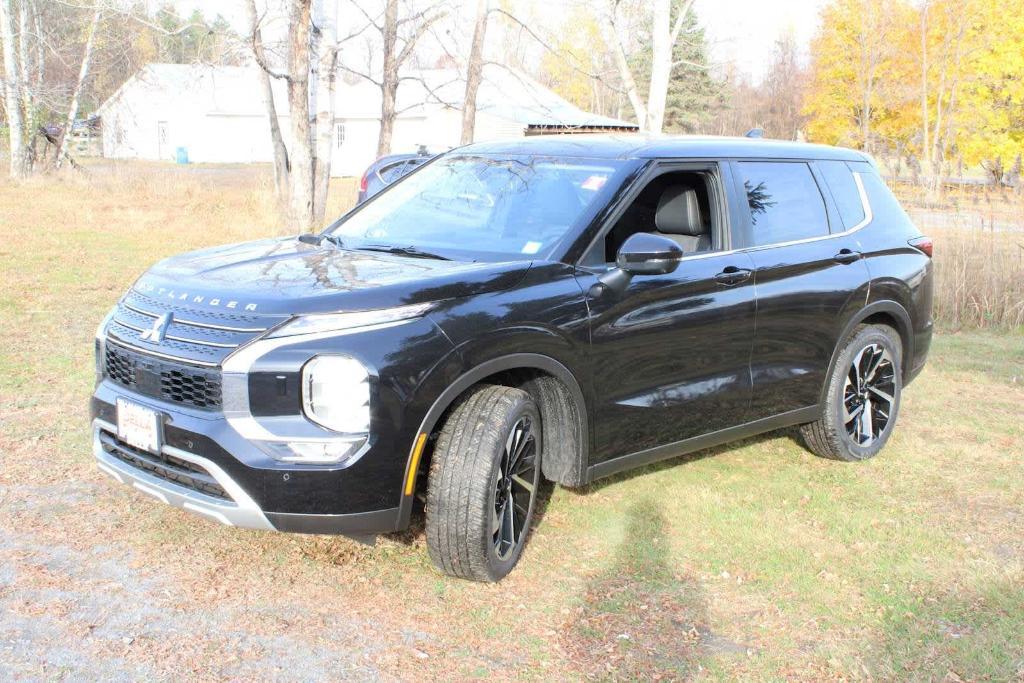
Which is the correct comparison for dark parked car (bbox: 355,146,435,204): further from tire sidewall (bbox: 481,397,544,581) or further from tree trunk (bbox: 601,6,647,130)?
tree trunk (bbox: 601,6,647,130)

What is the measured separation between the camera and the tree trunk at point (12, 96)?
27078 mm

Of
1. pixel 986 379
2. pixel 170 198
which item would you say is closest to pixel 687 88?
pixel 170 198

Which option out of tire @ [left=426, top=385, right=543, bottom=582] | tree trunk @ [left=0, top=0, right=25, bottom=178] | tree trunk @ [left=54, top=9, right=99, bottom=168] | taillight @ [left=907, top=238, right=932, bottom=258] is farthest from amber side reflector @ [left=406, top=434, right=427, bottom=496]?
tree trunk @ [left=54, top=9, right=99, bottom=168]

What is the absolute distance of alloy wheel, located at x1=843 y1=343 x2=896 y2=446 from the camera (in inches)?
244

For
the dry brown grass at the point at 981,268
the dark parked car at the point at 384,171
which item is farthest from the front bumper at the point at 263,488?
the dry brown grass at the point at 981,268

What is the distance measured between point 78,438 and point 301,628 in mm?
2722

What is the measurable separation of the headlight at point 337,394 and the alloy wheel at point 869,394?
3.40m

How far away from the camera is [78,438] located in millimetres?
5969

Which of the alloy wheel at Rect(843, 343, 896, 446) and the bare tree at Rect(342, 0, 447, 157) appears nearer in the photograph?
the alloy wheel at Rect(843, 343, 896, 446)

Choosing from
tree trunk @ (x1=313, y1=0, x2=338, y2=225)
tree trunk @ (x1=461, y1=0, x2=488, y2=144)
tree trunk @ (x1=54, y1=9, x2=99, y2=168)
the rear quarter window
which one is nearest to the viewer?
the rear quarter window

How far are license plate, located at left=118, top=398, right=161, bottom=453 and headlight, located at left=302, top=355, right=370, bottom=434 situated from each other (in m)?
0.65

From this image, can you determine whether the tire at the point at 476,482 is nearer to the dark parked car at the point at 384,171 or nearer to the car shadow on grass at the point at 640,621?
the car shadow on grass at the point at 640,621

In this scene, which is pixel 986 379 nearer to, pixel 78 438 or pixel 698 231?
pixel 698 231

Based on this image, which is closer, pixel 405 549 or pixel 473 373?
pixel 473 373
